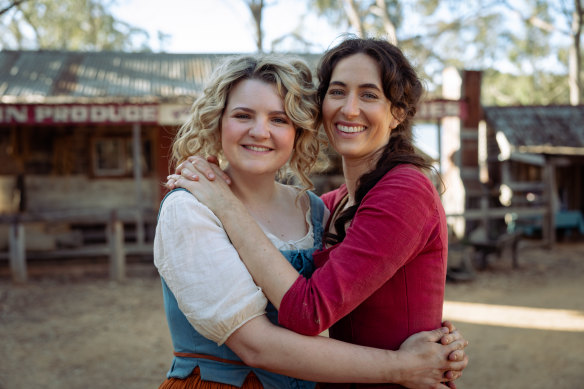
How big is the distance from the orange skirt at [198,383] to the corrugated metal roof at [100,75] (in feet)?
28.2

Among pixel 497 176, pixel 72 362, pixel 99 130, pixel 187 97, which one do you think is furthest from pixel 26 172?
pixel 497 176

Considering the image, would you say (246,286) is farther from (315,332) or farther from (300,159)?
(300,159)

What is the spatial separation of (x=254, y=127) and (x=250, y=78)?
0.20 m

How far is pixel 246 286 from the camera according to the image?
160 centimetres

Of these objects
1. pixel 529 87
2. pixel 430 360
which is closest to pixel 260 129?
pixel 430 360

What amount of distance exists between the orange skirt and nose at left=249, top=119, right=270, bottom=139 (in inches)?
34.7

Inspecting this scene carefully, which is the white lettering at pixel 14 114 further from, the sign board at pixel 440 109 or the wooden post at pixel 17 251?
the sign board at pixel 440 109

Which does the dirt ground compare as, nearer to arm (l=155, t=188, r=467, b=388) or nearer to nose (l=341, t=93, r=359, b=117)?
arm (l=155, t=188, r=467, b=388)

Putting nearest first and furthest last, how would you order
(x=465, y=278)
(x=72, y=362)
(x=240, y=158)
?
(x=240, y=158), (x=72, y=362), (x=465, y=278)

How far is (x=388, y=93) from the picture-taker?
193 centimetres

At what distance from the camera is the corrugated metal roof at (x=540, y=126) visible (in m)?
13.3

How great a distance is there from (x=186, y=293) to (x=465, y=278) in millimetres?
8584

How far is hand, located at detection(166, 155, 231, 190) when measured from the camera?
1853 millimetres

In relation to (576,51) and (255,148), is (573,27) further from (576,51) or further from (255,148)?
(255,148)
